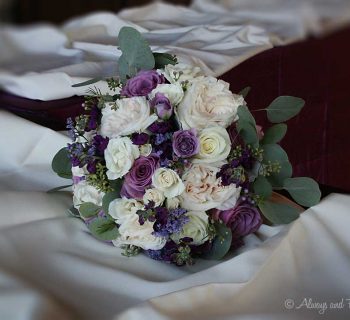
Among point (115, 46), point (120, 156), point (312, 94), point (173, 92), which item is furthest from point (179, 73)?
point (312, 94)

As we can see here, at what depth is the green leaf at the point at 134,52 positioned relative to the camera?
31.6 inches

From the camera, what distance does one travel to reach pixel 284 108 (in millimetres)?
799

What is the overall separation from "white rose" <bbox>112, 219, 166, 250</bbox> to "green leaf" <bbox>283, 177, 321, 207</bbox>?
0.19m

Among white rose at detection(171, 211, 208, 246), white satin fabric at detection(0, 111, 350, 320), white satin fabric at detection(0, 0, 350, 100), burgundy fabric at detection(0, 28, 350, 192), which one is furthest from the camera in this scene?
burgundy fabric at detection(0, 28, 350, 192)

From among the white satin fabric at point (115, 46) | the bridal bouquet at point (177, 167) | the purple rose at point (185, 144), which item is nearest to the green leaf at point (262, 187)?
the bridal bouquet at point (177, 167)

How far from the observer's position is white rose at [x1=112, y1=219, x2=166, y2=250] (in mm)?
728

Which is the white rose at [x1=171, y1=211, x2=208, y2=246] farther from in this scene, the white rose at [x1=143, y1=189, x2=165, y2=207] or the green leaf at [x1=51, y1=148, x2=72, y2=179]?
the green leaf at [x1=51, y1=148, x2=72, y2=179]

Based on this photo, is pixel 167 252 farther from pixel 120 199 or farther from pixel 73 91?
pixel 73 91

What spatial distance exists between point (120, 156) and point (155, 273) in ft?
0.53

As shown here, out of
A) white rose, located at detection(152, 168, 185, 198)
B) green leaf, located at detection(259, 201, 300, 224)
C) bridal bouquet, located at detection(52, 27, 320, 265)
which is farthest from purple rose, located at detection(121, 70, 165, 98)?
green leaf, located at detection(259, 201, 300, 224)

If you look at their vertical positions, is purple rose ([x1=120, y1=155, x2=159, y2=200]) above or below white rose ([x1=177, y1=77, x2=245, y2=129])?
below

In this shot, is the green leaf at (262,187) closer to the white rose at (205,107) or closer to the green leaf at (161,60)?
the white rose at (205,107)

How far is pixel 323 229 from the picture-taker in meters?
0.78

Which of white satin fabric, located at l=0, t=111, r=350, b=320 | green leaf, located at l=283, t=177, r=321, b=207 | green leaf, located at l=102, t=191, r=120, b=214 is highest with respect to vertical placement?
green leaf, located at l=102, t=191, r=120, b=214
